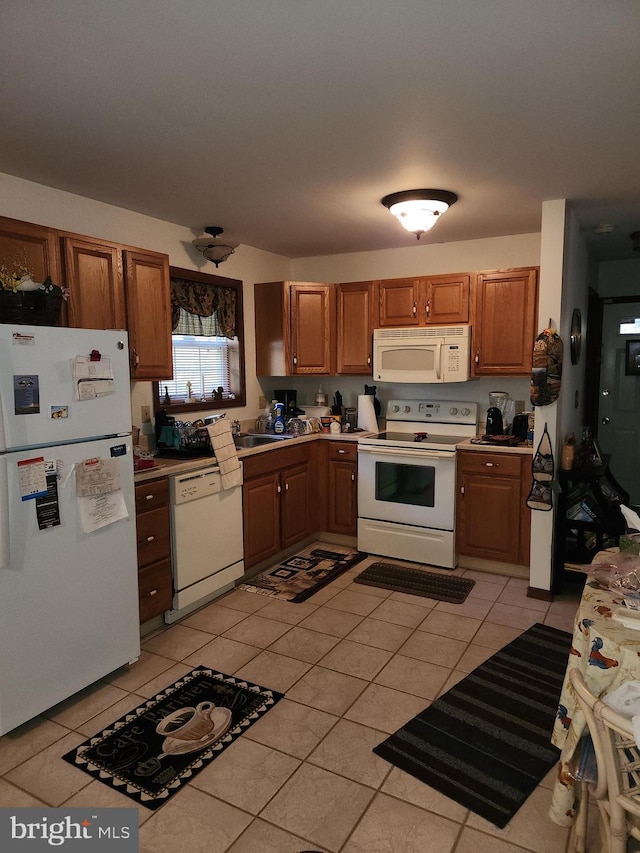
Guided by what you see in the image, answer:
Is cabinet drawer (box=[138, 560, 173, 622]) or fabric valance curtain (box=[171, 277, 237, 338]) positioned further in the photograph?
fabric valance curtain (box=[171, 277, 237, 338])

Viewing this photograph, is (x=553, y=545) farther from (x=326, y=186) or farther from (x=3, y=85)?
(x=3, y=85)

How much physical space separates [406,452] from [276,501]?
1.02 meters

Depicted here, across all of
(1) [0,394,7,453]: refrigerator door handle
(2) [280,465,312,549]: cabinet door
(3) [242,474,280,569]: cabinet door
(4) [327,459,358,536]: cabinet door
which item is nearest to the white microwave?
(4) [327,459,358,536]: cabinet door

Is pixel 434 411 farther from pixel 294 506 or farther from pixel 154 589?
pixel 154 589

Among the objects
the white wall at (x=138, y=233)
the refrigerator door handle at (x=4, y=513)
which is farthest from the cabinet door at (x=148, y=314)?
the refrigerator door handle at (x=4, y=513)

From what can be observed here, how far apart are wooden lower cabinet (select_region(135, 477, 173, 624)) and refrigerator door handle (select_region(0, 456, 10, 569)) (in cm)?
83

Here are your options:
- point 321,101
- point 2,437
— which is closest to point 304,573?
point 2,437

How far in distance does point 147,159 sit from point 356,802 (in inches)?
111

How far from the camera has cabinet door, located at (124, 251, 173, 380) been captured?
3.16 m

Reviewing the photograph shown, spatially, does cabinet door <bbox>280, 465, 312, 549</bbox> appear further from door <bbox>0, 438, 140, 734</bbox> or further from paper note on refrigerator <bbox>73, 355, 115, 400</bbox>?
paper note on refrigerator <bbox>73, 355, 115, 400</bbox>

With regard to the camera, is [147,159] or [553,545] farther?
[553,545]

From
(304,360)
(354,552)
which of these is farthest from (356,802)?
(304,360)

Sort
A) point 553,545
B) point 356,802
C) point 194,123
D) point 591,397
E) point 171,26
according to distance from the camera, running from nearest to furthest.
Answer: point 171,26, point 356,802, point 194,123, point 553,545, point 591,397

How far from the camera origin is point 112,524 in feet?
8.39
